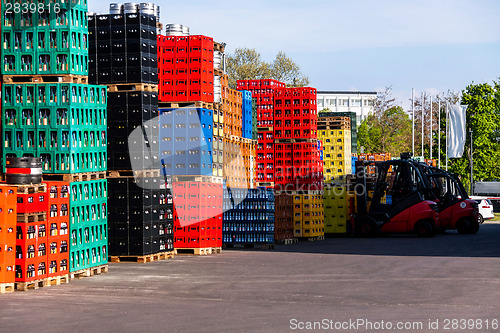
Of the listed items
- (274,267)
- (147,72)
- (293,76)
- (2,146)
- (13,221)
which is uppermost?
(293,76)

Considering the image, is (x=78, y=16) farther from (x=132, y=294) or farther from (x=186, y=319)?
(x=186, y=319)

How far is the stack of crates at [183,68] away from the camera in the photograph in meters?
19.0

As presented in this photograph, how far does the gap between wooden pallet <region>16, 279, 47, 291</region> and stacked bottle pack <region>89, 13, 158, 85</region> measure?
5418 mm

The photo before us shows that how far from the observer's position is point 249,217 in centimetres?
2153

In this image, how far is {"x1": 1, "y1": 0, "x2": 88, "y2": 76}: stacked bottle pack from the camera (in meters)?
14.4

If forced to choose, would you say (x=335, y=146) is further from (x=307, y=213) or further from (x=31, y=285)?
(x=31, y=285)

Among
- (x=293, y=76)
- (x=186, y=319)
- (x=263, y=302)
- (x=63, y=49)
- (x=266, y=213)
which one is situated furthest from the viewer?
(x=293, y=76)

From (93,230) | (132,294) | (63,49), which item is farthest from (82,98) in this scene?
(132,294)

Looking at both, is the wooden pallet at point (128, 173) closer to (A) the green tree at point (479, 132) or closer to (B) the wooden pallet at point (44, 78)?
(B) the wooden pallet at point (44, 78)

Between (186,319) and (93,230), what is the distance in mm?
5458

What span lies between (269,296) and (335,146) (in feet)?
60.1

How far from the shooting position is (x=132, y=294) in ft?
40.5

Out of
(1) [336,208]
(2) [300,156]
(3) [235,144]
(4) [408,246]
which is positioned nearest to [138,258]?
(3) [235,144]

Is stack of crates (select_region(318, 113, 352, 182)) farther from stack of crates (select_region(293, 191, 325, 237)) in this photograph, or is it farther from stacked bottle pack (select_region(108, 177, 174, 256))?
stacked bottle pack (select_region(108, 177, 174, 256))
